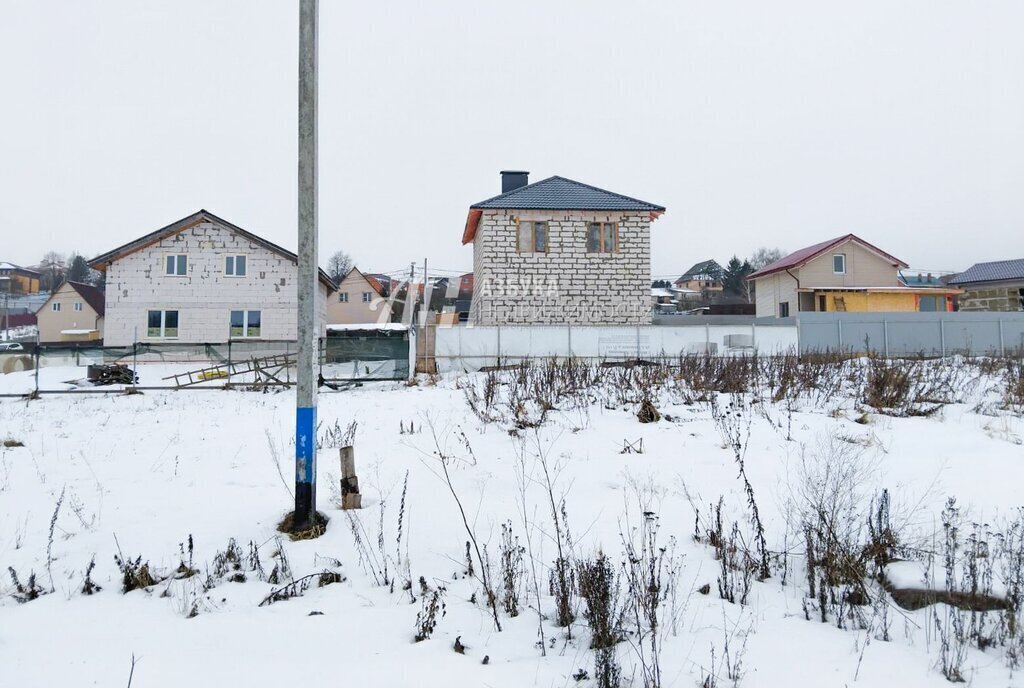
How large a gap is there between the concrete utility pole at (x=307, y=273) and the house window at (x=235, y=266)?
24.5m

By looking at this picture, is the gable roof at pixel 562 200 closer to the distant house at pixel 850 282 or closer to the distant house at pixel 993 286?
the distant house at pixel 850 282

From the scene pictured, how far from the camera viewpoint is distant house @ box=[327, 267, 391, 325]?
53.4m

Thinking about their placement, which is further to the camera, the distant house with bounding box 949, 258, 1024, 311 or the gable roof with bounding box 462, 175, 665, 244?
the distant house with bounding box 949, 258, 1024, 311

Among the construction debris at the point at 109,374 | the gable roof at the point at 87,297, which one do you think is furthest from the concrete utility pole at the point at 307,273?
the gable roof at the point at 87,297

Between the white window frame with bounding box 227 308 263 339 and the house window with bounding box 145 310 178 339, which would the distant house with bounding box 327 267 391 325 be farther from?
the house window with bounding box 145 310 178 339

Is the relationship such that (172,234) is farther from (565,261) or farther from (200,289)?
(565,261)

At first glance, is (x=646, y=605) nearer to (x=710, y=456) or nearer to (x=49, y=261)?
(x=710, y=456)

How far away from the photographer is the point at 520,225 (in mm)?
22641

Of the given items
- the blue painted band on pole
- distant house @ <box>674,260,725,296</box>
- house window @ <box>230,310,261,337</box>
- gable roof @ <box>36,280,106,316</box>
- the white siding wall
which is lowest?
the blue painted band on pole

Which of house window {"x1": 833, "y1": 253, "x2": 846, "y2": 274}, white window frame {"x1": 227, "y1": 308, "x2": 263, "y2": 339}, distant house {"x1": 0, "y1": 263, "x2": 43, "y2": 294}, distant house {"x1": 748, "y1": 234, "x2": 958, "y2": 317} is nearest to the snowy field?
white window frame {"x1": 227, "y1": 308, "x2": 263, "y2": 339}

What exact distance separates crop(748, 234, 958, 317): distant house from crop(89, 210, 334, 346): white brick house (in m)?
27.3

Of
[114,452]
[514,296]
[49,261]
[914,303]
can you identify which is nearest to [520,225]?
[514,296]

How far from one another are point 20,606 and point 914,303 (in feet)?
136

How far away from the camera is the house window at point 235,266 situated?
26.8 m
